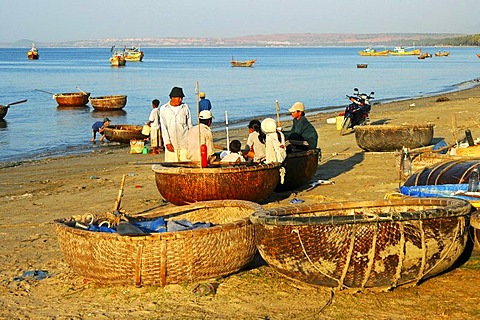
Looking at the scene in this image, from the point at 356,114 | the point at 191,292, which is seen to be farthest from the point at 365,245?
the point at 356,114

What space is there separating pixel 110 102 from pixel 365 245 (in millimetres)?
30342

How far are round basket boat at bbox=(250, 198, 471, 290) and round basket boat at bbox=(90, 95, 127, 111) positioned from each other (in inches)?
1161

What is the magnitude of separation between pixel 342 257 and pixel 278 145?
12.8ft

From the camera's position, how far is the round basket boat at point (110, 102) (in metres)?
34.9

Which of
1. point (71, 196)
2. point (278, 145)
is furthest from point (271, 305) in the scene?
point (71, 196)

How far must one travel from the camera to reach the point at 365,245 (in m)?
5.74

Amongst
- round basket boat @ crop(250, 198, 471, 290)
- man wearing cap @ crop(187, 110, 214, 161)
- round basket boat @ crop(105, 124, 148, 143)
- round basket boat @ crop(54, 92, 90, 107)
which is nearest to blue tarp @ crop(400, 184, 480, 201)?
round basket boat @ crop(250, 198, 471, 290)

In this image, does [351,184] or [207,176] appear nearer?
[207,176]

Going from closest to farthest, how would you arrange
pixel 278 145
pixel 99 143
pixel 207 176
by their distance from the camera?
1. pixel 207 176
2. pixel 278 145
3. pixel 99 143

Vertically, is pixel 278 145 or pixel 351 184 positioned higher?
pixel 278 145

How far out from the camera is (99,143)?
2298 cm

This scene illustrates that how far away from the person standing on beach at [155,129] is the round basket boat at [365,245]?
1133 cm

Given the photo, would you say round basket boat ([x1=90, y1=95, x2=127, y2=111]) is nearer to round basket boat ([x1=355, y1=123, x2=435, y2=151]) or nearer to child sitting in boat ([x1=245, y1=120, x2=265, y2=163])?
round basket boat ([x1=355, y1=123, x2=435, y2=151])

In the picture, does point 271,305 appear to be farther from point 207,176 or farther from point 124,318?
point 207,176
